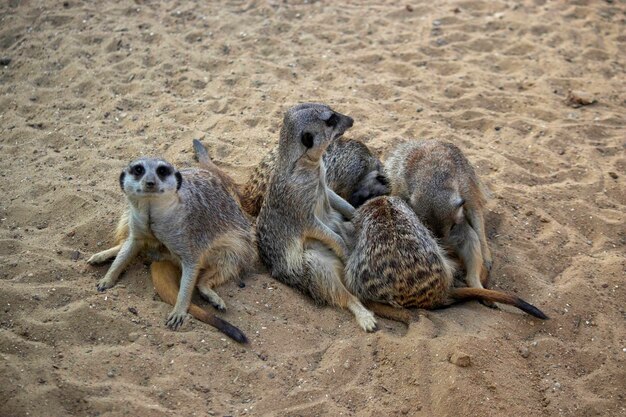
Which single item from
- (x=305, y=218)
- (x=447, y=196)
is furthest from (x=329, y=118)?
(x=447, y=196)

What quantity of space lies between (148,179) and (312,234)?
0.95 meters

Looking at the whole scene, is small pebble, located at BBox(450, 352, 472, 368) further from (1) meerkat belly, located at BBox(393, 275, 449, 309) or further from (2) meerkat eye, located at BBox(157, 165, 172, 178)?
(2) meerkat eye, located at BBox(157, 165, 172, 178)

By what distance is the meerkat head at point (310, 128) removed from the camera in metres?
3.60

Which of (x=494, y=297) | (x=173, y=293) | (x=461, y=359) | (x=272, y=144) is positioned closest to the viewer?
(x=461, y=359)

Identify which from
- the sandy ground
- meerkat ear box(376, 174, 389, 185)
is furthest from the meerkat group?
meerkat ear box(376, 174, 389, 185)

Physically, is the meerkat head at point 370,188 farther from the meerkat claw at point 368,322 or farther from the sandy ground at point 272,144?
the meerkat claw at point 368,322

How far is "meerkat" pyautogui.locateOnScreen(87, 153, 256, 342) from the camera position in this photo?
10.8ft

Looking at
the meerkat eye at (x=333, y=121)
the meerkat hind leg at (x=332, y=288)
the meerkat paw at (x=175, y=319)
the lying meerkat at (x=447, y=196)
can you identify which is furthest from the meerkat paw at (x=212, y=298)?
the lying meerkat at (x=447, y=196)


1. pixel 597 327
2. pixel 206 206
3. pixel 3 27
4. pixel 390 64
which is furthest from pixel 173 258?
pixel 3 27

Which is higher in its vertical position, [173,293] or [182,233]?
[182,233]

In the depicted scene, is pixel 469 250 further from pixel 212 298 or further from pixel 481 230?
pixel 212 298

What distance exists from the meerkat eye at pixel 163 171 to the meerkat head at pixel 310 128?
66 cm

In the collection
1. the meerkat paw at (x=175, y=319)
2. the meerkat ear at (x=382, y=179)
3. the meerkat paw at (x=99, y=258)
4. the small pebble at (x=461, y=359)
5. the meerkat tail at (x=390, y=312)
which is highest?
the meerkat paw at (x=99, y=258)

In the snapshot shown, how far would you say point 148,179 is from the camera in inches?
127
